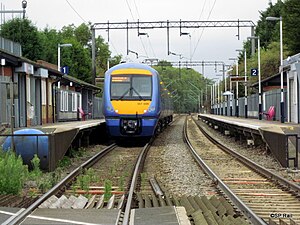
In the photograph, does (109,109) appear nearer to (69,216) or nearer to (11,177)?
(11,177)

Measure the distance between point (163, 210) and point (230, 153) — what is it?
11454 millimetres

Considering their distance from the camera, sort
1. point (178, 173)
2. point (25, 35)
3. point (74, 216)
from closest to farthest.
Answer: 1. point (74, 216)
2. point (178, 173)
3. point (25, 35)

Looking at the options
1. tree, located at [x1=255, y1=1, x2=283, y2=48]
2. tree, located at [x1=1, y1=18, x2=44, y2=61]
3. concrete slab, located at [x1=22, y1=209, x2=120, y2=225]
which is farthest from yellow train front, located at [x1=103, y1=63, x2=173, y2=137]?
tree, located at [x1=255, y1=1, x2=283, y2=48]

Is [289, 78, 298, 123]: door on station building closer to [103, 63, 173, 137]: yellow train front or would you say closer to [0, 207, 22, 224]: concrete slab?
[103, 63, 173, 137]: yellow train front

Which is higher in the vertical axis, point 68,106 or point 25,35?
point 25,35

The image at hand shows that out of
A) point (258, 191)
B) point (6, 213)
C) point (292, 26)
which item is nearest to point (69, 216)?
point (6, 213)

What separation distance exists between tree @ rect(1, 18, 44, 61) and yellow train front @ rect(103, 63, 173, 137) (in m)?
38.8

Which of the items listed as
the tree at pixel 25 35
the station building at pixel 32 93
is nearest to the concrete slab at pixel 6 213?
the station building at pixel 32 93

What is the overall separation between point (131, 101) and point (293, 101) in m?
13.6

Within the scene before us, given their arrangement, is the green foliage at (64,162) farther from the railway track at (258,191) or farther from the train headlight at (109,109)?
the train headlight at (109,109)

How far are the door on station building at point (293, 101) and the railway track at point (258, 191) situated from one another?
15952 millimetres

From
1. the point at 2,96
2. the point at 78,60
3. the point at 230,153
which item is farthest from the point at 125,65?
the point at 78,60

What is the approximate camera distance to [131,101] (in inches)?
882

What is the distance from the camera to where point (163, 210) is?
782 cm
